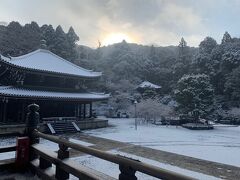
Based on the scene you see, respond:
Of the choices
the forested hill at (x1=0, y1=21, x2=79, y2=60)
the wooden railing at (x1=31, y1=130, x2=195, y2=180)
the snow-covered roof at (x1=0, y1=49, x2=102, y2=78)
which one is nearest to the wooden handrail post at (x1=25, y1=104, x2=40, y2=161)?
the wooden railing at (x1=31, y1=130, x2=195, y2=180)

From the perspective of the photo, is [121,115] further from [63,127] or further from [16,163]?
[16,163]

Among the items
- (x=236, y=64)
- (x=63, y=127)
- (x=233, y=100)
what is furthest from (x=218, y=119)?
(x=63, y=127)

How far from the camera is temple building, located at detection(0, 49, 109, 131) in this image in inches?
1023

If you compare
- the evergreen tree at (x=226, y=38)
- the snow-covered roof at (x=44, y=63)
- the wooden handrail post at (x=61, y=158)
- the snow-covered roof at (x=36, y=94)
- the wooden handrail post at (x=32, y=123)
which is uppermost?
the evergreen tree at (x=226, y=38)

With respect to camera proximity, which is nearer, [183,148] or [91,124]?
[183,148]

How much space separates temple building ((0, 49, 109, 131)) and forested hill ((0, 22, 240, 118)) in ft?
44.2

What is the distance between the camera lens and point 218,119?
46875mm

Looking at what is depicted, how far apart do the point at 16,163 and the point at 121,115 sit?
4728cm

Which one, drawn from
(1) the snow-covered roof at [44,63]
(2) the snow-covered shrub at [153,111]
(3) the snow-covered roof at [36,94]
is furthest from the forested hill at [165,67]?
(3) the snow-covered roof at [36,94]

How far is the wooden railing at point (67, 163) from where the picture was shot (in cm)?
312

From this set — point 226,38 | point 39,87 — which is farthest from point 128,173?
point 226,38

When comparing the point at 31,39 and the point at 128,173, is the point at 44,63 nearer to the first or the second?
the point at 128,173

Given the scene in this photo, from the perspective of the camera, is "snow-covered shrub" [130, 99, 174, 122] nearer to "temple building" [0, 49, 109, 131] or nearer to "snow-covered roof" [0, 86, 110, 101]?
"temple building" [0, 49, 109, 131]

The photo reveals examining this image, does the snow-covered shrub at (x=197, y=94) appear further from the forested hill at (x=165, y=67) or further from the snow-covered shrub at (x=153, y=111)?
the snow-covered shrub at (x=153, y=111)
